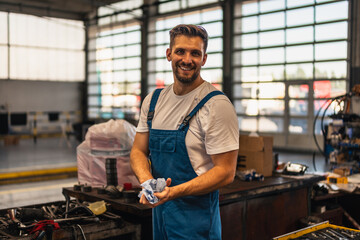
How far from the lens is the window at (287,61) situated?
11.8m

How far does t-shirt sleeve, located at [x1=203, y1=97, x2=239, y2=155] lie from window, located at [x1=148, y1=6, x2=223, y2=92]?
1286cm

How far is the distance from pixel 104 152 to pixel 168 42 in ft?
42.5

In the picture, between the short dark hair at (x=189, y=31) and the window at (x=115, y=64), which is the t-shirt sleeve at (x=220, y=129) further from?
the window at (x=115, y=64)

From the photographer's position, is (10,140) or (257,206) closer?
(257,206)

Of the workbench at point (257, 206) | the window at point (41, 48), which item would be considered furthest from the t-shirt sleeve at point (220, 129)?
the window at point (41, 48)

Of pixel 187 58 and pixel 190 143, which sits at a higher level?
pixel 187 58

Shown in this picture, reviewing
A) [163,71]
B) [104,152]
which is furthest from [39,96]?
[104,152]

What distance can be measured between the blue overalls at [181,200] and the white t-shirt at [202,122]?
0.03 meters

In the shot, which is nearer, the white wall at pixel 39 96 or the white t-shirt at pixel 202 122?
the white t-shirt at pixel 202 122

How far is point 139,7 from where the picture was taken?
17828mm

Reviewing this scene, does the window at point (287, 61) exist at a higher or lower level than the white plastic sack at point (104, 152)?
higher

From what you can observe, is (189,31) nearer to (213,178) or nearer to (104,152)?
(213,178)

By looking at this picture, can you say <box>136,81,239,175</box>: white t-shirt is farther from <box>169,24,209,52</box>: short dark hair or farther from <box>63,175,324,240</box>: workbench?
<box>63,175,324,240</box>: workbench

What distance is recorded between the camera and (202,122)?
1890 mm
